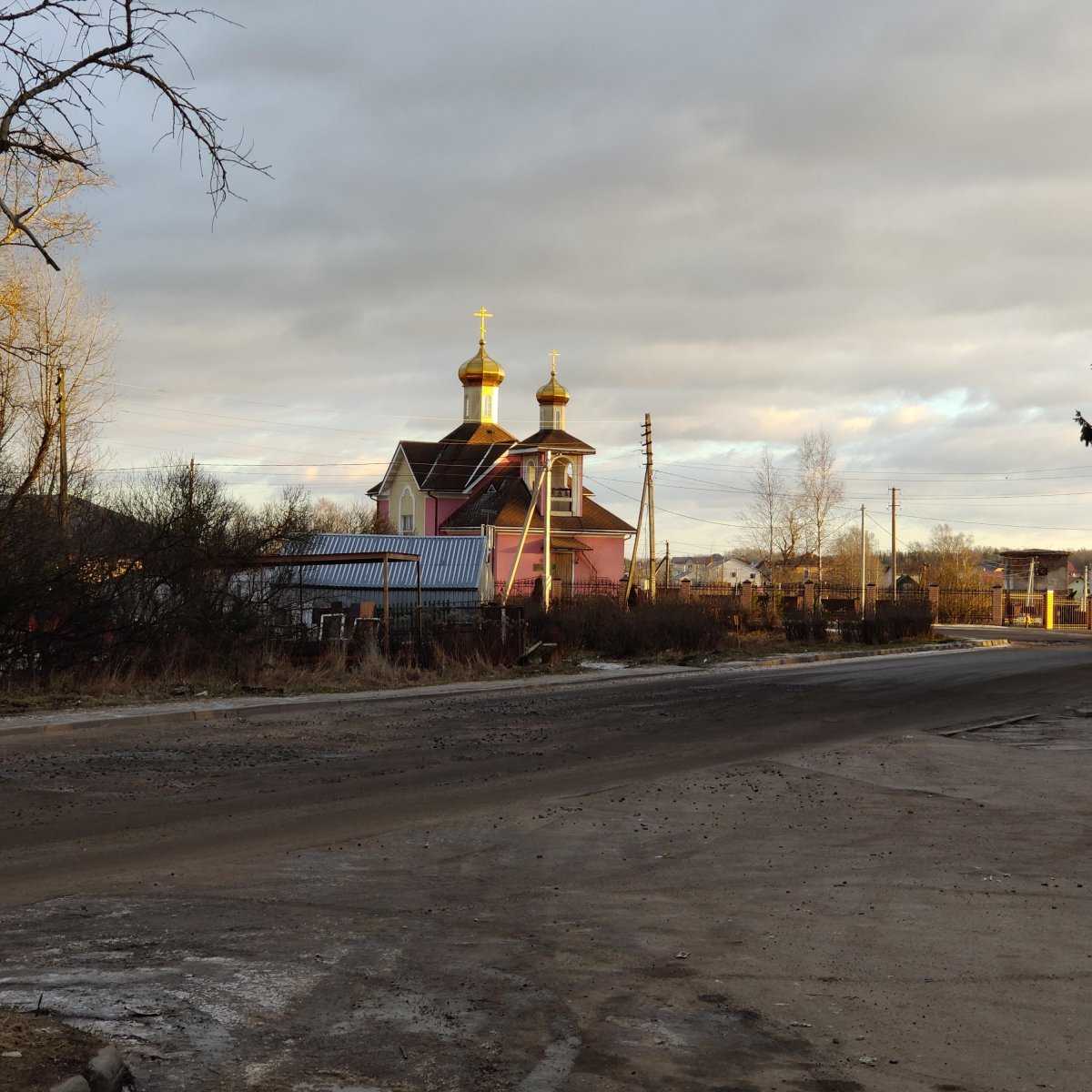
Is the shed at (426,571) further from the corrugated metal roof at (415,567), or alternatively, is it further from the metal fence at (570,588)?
the metal fence at (570,588)

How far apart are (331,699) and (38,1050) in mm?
16915

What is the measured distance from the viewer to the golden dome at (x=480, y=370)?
218 ft

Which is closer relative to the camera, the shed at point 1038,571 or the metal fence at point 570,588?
the metal fence at point 570,588

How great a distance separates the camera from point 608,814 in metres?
10.8

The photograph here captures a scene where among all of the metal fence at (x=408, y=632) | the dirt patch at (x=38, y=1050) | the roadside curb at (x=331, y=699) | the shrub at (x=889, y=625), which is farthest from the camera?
the shrub at (x=889, y=625)

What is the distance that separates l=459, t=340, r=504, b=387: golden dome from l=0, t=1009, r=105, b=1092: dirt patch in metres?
62.4

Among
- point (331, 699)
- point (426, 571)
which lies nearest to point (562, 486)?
point (426, 571)

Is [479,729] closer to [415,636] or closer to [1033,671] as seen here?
[415,636]

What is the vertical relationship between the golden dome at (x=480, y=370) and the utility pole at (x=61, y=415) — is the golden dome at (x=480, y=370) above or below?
above

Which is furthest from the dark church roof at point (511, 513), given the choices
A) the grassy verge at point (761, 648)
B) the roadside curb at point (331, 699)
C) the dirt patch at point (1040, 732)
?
the dirt patch at point (1040, 732)

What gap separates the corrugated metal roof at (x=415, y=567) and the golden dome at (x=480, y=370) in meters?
24.0

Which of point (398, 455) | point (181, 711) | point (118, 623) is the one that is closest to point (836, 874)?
point (181, 711)

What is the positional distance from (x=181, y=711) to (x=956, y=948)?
13865 mm

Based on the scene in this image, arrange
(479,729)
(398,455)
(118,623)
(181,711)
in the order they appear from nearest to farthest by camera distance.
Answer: (479,729) → (181,711) → (118,623) → (398,455)
